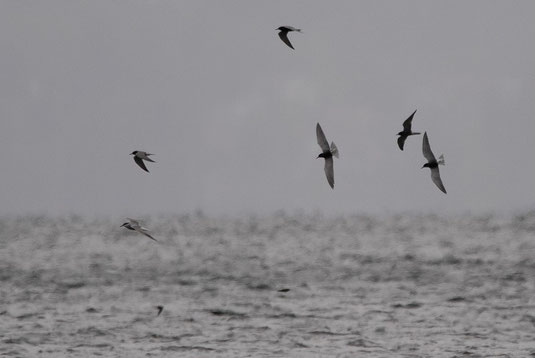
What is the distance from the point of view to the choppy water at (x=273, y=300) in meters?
29.8

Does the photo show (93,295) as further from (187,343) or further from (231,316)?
(187,343)

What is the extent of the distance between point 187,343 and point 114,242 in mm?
50087

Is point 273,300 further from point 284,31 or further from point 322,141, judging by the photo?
point 322,141

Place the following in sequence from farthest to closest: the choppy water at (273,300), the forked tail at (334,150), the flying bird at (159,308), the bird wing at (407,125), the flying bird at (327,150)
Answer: the flying bird at (159,308)
the choppy water at (273,300)
the bird wing at (407,125)
the forked tail at (334,150)
the flying bird at (327,150)

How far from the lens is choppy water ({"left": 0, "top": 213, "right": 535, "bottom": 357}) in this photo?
97.7ft

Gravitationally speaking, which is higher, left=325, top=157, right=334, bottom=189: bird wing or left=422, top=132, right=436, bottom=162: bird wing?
left=422, top=132, right=436, bottom=162: bird wing

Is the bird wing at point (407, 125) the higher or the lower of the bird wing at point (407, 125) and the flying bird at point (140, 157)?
the higher

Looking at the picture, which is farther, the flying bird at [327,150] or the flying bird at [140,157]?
the flying bird at [140,157]

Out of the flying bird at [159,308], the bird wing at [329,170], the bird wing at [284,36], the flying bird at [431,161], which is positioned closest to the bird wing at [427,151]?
the flying bird at [431,161]

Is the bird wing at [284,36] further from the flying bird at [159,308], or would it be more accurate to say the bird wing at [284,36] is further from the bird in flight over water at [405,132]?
the flying bird at [159,308]

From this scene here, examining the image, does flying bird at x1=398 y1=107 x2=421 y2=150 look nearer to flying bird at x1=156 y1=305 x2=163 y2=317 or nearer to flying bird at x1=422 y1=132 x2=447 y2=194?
flying bird at x1=422 y1=132 x2=447 y2=194

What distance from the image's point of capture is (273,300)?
3891 cm

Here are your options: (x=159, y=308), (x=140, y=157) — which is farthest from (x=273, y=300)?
(x=140, y=157)

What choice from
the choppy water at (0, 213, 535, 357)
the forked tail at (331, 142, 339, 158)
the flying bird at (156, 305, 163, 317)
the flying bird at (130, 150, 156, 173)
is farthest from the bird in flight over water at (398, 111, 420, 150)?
the flying bird at (156, 305, 163, 317)
